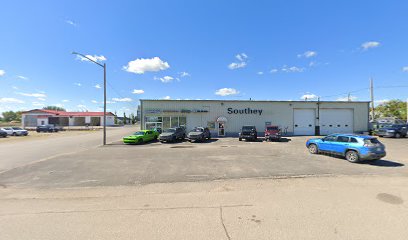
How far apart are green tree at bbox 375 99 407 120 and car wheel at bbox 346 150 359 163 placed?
68.0 meters

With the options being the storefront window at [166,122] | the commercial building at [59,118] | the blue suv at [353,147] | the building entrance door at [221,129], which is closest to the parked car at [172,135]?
the storefront window at [166,122]

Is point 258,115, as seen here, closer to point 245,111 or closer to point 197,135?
point 245,111

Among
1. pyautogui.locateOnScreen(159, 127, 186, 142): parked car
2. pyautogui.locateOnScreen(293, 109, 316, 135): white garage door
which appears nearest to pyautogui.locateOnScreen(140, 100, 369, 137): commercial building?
pyautogui.locateOnScreen(293, 109, 316, 135): white garage door

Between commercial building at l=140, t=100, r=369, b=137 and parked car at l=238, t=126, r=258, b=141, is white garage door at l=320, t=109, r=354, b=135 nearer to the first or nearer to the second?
commercial building at l=140, t=100, r=369, b=137

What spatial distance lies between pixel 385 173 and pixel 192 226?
361 inches

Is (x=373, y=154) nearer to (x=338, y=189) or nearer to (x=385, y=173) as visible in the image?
(x=385, y=173)

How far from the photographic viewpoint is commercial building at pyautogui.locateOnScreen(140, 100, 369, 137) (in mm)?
25375

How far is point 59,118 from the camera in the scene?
6322 cm

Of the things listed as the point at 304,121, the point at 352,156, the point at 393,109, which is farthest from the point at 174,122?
the point at 393,109

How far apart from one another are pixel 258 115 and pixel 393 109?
6360cm

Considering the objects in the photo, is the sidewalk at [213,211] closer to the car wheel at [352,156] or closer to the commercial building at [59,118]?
the car wheel at [352,156]

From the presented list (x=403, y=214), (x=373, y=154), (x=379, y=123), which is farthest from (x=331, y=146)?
(x=379, y=123)

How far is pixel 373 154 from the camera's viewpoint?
9.21 metres

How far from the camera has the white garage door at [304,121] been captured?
27125 mm
